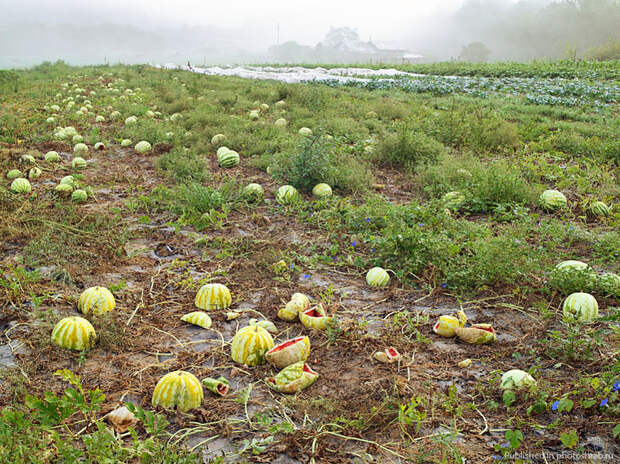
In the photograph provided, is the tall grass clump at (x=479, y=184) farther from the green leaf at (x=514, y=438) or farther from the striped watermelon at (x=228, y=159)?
the green leaf at (x=514, y=438)

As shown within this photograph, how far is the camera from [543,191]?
558 centimetres

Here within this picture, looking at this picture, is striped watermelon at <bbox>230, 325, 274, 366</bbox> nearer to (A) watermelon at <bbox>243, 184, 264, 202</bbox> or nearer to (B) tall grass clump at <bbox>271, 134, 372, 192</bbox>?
(A) watermelon at <bbox>243, 184, 264, 202</bbox>

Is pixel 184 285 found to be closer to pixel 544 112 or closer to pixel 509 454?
pixel 509 454

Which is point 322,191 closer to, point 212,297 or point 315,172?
point 315,172

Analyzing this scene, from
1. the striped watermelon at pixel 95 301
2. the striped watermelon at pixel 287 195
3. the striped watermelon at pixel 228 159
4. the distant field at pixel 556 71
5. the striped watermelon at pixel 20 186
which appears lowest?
the striped watermelon at pixel 95 301

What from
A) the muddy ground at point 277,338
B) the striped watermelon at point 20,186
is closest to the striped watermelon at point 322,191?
the muddy ground at point 277,338

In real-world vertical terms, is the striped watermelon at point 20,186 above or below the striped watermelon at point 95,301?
above

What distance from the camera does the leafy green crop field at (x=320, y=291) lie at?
2.15 metres

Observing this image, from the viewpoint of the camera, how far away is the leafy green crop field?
2.15m

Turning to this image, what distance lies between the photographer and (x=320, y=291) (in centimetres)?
363

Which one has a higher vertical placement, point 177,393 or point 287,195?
point 287,195

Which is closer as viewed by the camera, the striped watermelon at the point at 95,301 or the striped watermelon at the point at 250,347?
the striped watermelon at the point at 250,347

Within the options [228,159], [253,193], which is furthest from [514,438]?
[228,159]

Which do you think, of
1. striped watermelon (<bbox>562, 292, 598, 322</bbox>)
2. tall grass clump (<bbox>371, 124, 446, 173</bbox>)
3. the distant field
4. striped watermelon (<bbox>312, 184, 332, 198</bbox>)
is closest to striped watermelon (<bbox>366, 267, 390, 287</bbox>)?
striped watermelon (<bbox>562, 292, 598, 322</bbox>)
